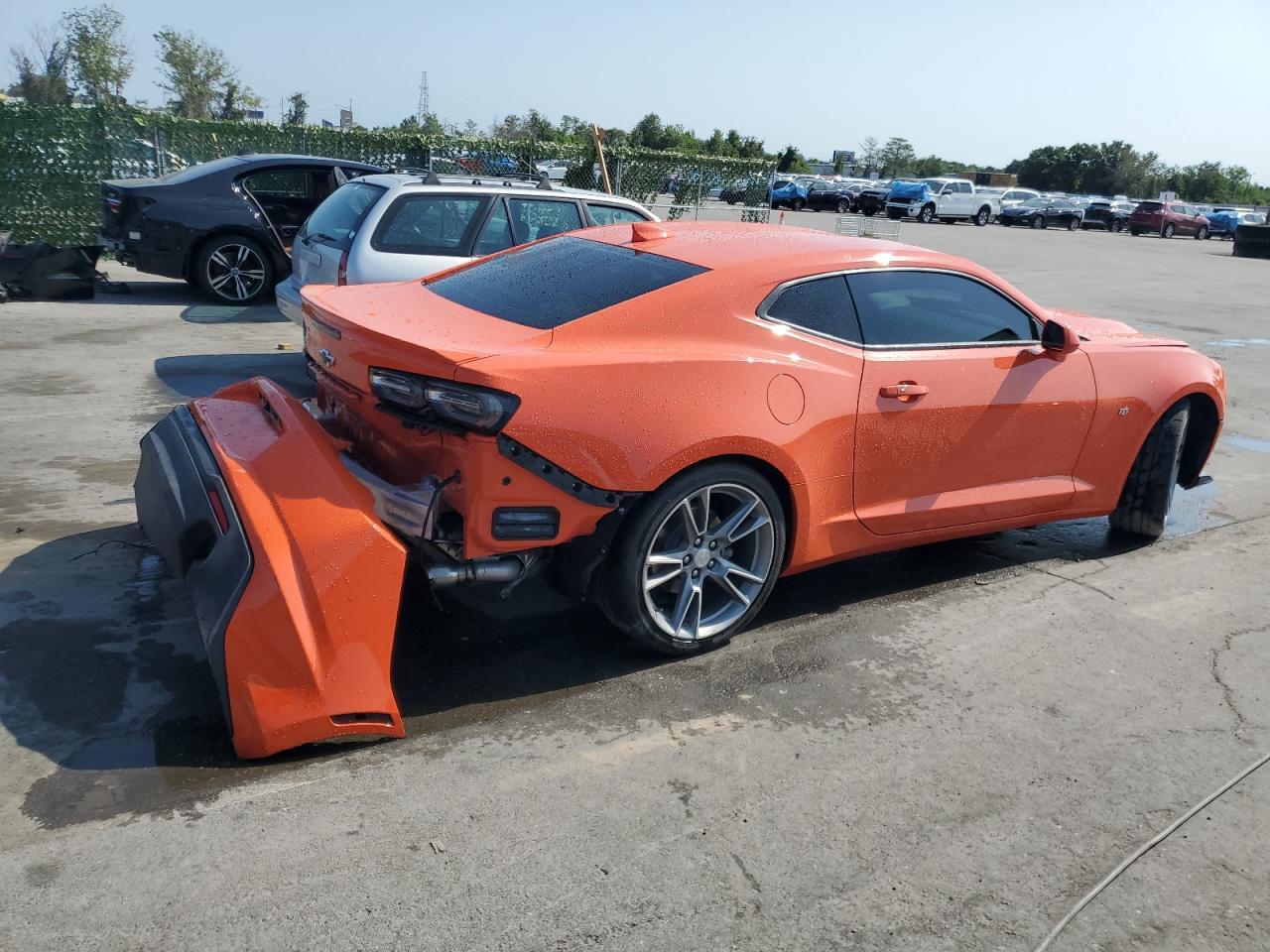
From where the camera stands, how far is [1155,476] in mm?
5539

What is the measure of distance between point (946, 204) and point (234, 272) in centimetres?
3768

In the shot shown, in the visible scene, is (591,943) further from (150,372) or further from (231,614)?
(150,372)

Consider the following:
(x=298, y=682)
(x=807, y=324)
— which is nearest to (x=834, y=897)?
(x=298, y=682)

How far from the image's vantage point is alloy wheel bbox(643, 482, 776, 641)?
3893 mm

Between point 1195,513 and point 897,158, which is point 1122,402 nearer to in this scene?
point 1195,513

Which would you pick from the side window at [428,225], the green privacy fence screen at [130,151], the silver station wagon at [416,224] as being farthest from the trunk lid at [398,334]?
the green privacy fence screen at [130,151]

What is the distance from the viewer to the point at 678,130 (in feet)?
192

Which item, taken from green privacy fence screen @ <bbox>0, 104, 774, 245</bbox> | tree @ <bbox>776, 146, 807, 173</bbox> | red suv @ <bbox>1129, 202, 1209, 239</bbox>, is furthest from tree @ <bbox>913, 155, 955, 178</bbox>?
green privacy fence screen @ <bbox>0, 104, 774, 245</bbox>

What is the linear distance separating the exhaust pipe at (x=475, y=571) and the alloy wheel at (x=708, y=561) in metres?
0.50

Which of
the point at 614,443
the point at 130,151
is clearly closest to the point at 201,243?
the point at 130,151

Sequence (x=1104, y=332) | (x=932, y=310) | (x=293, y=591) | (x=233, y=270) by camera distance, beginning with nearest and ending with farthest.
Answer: (x=293, y=591)
(x=932, y=310)
(x=1104, y=332)
(x=233, y=270)

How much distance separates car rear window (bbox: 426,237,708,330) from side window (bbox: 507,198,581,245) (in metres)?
3.60

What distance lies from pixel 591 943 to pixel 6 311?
10147 millimetres

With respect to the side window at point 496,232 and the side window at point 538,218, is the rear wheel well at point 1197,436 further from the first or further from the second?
the side window at point 496,232
